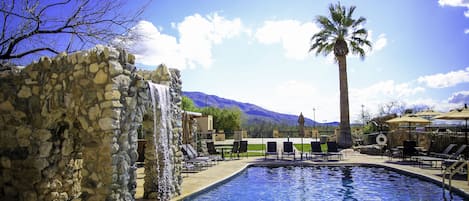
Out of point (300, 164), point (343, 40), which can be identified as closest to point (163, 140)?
point (300, 164)

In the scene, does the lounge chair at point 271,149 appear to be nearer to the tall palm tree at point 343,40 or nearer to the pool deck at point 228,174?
the pool deck at point 228,174

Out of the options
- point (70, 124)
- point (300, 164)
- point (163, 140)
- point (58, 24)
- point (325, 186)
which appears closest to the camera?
point (70, 124)

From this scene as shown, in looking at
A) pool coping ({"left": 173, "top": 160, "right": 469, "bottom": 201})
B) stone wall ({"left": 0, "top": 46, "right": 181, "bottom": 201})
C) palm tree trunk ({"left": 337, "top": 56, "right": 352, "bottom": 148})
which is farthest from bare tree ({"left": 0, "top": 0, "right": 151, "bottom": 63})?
palm tree trunk ({"left": 337, "top": 56, "right": 352, "bottom": 148})

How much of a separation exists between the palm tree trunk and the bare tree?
56.2 feet

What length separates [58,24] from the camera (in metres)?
9.12

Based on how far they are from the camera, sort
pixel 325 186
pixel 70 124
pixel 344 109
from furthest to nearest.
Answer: pixel 344 109 < pixel 325 186 < pixel 70 124

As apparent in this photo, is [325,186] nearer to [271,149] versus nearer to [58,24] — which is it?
[271,149]

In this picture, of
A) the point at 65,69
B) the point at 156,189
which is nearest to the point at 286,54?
the point at 156,189

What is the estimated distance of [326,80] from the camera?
28.5 meters

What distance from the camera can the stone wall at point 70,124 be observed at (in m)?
6.12

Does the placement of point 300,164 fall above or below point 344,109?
below

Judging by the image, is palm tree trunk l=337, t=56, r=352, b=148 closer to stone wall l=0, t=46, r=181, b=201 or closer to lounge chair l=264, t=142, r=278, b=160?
lounge chair l=264, t=142, r=278, b=160

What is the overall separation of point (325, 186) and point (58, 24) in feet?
27.7

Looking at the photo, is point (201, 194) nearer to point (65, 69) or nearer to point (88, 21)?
point (65, 69)
